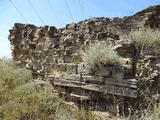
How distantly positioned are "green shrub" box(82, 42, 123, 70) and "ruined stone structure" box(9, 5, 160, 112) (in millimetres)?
151

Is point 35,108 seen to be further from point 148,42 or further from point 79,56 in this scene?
point 148,42

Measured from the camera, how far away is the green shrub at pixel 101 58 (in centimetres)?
259

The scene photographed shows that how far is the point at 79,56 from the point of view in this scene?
3.46 m

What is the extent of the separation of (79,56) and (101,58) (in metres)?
0.96

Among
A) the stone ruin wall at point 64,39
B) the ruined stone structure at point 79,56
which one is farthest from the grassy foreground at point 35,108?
the stone ruin wall at point 64,39

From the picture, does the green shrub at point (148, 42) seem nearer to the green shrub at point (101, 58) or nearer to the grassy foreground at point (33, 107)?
the green shrub at point (101, 58)

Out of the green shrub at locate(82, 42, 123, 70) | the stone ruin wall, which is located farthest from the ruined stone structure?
the green shrub at locate(82, 42, 123, 70)

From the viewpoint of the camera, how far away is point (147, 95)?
237 centimetres

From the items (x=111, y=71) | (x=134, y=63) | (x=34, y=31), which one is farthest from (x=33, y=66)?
(x=134, y=63)

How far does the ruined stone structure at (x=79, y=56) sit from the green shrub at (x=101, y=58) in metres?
0.15

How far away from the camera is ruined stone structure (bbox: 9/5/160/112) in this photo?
99.7 inches

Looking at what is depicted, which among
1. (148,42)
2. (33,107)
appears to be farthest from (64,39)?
(148,42)

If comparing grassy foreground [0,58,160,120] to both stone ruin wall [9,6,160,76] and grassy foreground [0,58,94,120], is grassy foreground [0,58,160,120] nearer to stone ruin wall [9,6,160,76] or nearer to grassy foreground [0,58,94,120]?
grassy foreground [0,58,94,120]

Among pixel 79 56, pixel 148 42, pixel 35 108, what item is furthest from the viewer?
pixel 79 56
